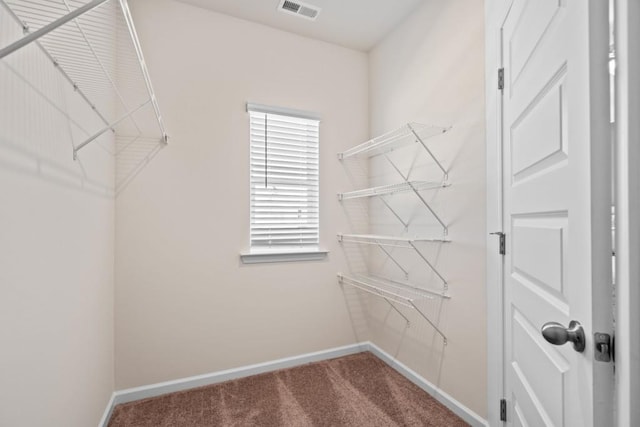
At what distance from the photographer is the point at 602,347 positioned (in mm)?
578

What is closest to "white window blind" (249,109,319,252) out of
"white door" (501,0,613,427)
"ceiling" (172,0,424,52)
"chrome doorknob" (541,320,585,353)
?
"ceiling" (172,0,424,52)

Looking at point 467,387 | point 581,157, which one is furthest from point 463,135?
point 467,387

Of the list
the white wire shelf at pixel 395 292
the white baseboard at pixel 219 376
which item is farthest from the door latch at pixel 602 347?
the white baseboard at pixel 219 376

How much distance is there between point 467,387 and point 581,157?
5.36 ft

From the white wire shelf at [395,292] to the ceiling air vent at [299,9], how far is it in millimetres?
2037

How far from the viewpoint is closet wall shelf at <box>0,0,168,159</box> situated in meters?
0.87

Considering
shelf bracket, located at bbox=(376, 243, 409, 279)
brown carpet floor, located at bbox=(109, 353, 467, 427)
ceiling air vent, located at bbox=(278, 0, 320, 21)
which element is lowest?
brown carpet floor, located at bbox=(109, 353, 467, 427)

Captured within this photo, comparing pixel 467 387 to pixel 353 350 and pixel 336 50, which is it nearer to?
pixel 353 350

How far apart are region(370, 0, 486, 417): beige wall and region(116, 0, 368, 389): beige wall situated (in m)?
0.64

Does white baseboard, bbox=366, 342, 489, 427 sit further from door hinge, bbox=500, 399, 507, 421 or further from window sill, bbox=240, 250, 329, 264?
window sill, bbox=240, 250, 329, 264

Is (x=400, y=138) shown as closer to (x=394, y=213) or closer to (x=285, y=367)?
(x=394, y=213)

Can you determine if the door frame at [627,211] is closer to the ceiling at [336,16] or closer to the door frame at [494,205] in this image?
the door frame at [494,205]

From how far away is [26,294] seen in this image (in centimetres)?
95

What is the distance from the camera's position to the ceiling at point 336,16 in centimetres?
217
